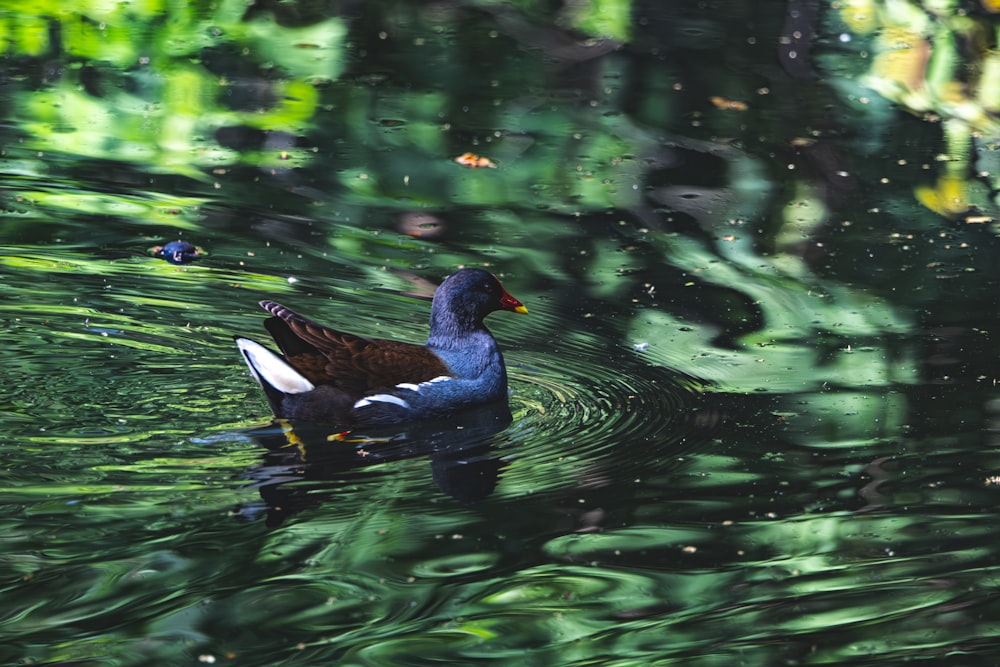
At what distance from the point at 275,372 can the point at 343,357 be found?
1.16 ft

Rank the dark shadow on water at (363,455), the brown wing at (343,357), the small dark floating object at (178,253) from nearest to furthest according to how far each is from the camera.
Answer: the dark shadow on water at (363,455) → the brown wing at (343,357) → the small dark floating object at (178,253)

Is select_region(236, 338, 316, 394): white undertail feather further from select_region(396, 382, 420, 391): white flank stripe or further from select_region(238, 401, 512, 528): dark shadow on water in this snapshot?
select_region(396, 382, 420, 391): white flank stripe

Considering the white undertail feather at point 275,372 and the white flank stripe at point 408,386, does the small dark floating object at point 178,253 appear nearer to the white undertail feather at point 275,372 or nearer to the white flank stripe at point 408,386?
the white undertail feather at point 275,372

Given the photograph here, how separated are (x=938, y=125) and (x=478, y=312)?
6084 mm

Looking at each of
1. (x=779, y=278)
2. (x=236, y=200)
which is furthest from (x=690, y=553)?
→ (x=236, y=200)

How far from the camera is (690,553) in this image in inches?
237

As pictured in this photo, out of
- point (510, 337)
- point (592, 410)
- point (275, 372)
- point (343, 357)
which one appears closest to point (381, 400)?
point (343, 357)

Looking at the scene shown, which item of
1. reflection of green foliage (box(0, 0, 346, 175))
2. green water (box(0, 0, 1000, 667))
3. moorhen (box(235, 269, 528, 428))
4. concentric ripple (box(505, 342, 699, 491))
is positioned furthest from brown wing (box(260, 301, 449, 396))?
reflection of green foliage (box(0, 0, 346, 175))

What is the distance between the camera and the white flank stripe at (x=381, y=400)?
739 cm

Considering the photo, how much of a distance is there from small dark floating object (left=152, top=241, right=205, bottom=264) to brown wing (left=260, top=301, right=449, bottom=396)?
5.53 feet

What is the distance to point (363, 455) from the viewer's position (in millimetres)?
6945

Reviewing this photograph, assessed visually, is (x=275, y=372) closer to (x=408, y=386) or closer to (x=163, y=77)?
(x=408, y=386)

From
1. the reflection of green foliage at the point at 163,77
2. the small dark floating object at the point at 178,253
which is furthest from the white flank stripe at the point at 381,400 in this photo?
the reflection of green foliage at the point at 163,77

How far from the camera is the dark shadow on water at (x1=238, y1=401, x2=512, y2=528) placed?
643 centimetres
